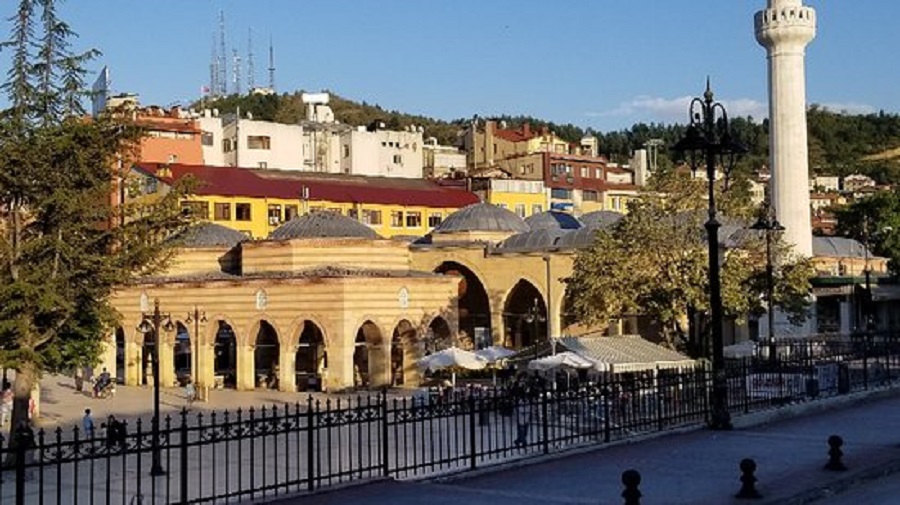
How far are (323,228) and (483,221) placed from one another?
1056 cm

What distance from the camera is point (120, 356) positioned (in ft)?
175

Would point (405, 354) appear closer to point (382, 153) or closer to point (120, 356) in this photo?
point (120, 356)

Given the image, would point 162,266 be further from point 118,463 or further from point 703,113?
point 703,113

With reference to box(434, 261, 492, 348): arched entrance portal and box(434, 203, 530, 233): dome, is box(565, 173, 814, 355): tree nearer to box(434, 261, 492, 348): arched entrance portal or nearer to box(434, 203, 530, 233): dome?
box(434, 261, 492, 348): arched entrance portal

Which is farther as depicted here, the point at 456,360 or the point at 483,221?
the point at 483,221

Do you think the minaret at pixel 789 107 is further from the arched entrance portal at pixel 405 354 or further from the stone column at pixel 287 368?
the stone column at pixel 287 368

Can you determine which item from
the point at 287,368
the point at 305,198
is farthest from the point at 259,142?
the point at 287,368

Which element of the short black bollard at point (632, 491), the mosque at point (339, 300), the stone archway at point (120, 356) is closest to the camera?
the short black bollard at point (632, 491)

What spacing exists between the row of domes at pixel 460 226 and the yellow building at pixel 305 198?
7.37 metres

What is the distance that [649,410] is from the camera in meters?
18.6

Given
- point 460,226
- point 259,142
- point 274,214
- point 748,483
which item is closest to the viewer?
point 748,483

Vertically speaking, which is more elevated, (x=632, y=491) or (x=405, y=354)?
(x=632, y=491)

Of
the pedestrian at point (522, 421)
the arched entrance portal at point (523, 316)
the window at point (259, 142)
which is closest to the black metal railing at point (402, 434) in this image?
the pedestrian at point (522, 421)

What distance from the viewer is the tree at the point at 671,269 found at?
102 feet
